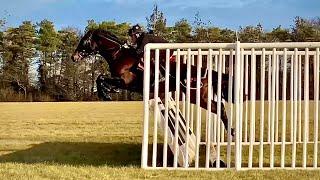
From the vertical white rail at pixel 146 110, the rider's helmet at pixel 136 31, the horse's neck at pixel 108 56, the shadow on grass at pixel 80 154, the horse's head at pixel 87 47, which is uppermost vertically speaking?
the rider's helmet at pixel 136 31

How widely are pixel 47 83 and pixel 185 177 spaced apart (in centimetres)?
5523

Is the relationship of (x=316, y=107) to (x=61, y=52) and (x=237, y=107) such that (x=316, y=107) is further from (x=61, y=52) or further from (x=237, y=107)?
(x=61, y=52)

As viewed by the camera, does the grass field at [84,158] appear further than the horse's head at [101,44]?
No

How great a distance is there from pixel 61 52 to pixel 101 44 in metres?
57.9

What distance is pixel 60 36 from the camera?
69.1m

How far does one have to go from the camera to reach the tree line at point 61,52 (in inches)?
2383

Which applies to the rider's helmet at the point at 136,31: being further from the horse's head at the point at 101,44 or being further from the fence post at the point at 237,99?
the fence post at the point at 237,99

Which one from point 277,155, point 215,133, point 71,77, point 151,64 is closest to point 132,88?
point 151,64

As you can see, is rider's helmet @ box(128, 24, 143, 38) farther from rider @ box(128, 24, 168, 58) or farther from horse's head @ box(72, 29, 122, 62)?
horse's head @ box(72, 29, 122, 62)

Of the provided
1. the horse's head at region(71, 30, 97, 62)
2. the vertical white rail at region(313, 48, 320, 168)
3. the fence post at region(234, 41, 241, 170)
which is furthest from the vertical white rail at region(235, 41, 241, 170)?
the horse's head at region(71, 30, 97, 62)

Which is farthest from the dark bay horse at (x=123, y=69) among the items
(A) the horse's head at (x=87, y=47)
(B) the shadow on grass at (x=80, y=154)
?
(B) the shadow on grass at (x=80, y=154)

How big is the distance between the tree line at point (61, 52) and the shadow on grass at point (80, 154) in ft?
140

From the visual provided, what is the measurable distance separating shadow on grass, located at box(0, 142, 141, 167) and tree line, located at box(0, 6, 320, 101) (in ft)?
140

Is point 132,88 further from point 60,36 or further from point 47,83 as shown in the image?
point 60,36
